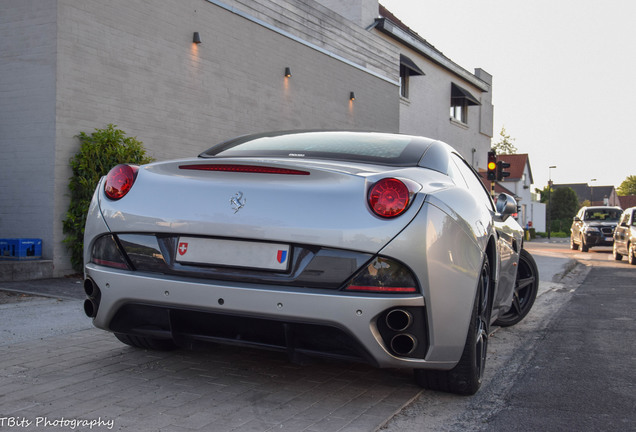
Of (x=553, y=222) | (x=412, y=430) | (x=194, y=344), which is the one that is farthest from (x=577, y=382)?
(x=553, y=222)

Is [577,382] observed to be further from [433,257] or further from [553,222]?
[553,222]

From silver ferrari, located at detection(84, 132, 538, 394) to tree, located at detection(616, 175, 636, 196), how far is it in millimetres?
174254

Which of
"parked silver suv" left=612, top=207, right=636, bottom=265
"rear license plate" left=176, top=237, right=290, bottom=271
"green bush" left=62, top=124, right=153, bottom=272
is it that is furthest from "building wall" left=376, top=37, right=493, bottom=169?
"rear license plate" left=176, top=237, right=290, bottom=271

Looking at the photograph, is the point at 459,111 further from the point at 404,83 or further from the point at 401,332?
the point at 401,332

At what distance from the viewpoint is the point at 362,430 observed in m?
2.92

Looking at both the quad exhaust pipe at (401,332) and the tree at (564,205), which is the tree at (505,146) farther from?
the quad exhaust pipe at (401,332)

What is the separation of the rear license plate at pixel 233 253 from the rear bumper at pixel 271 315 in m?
0.11

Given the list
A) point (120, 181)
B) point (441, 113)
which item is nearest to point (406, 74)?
point (441, 113)

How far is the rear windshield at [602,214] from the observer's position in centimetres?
2616

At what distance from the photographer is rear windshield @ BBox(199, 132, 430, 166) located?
3.67 metres

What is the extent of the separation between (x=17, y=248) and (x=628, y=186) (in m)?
175

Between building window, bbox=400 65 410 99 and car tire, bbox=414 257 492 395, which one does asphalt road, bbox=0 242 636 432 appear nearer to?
car tire, bbox=414 257 492 395

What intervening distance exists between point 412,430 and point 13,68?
8.33 metres

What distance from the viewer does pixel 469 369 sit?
342cm
